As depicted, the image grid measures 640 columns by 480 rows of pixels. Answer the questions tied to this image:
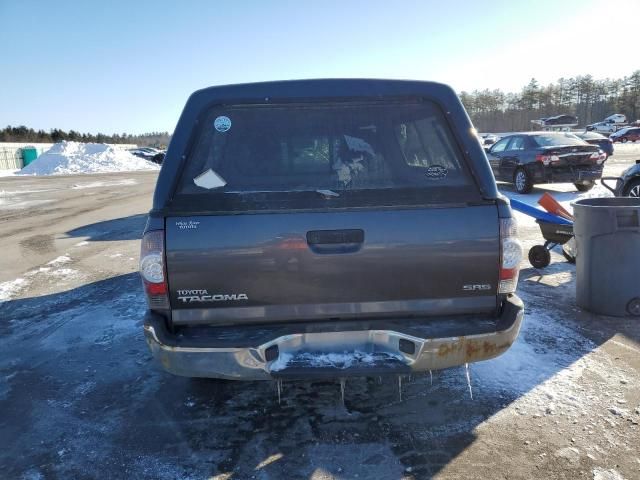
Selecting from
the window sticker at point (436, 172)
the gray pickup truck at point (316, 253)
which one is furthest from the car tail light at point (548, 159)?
the window sticker at point (436, 172)

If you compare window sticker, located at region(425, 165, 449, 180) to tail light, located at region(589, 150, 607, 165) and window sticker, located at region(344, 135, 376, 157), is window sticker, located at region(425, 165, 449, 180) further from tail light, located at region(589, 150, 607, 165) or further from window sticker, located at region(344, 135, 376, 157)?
tail light, located at region(589, 150, 607, 165)

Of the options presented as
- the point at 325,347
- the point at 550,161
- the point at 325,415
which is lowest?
the point at 325,415

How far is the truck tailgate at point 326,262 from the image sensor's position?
2.40 metres

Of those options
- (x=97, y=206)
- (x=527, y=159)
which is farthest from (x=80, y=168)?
(x=527, y=159)

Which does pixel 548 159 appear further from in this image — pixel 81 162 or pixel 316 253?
pixel 81 162

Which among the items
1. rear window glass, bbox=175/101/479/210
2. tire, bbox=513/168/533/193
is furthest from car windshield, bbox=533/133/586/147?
rear window glass, bbox=175/101/479/210

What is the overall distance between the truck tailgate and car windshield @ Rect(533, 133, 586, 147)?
11.2 m

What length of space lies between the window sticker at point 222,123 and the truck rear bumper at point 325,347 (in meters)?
1.17

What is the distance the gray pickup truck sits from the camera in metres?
2.41

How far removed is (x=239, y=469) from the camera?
8.18ft

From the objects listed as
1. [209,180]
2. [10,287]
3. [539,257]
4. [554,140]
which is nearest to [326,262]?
[209,180]

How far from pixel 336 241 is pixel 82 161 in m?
48.5

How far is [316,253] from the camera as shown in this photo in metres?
2.43

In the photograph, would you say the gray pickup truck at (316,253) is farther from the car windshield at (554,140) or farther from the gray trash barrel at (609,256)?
the car windshield at (554,140)
